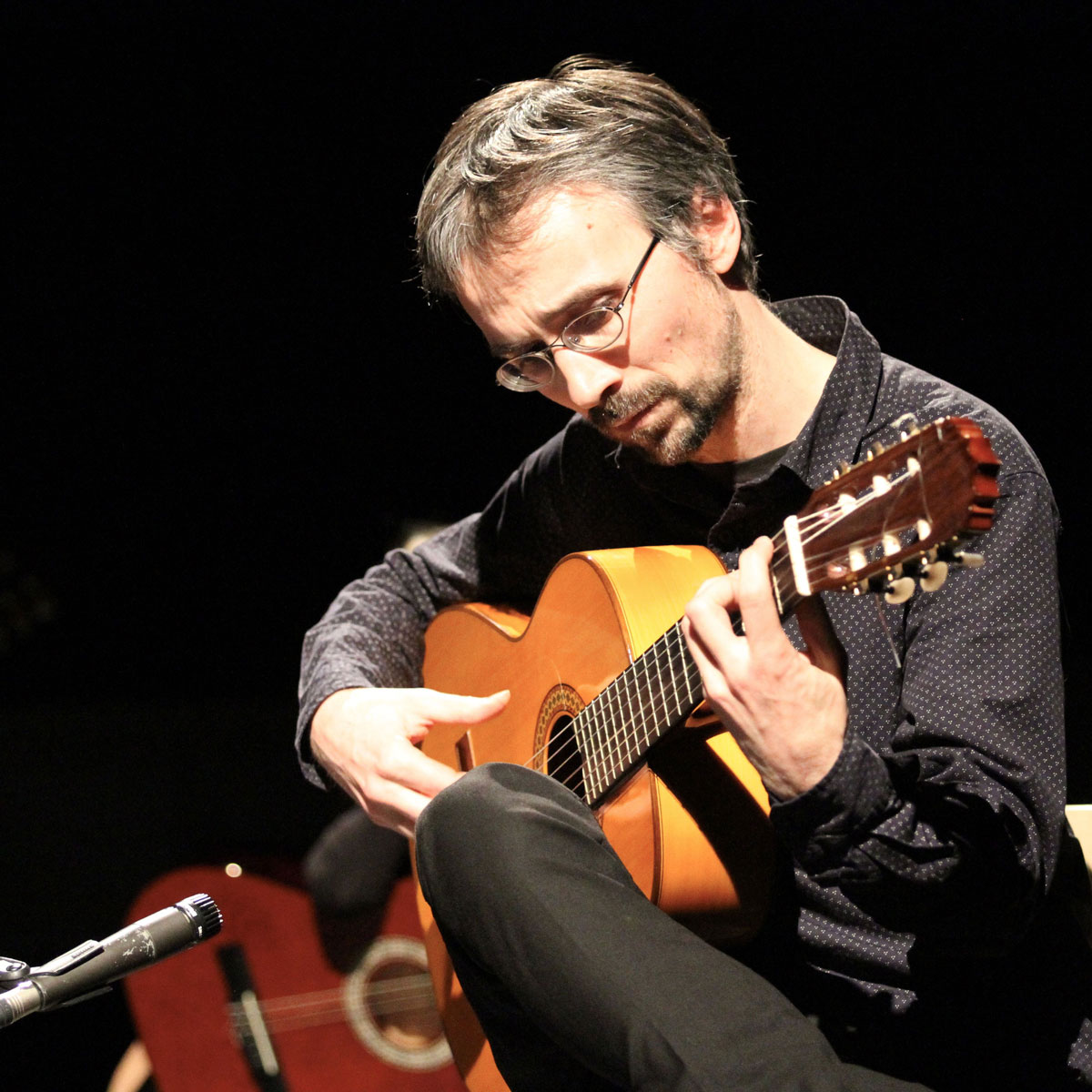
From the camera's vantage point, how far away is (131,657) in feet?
9.70

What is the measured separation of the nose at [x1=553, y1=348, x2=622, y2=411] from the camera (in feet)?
5.17

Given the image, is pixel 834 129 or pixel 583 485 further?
pixel 834 129

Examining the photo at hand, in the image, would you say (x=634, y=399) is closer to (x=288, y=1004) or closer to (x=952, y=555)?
(x=952, y=555)

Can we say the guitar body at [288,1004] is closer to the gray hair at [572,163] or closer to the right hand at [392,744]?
the right hand at [392,744]

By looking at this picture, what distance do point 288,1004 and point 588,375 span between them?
6.16 feet

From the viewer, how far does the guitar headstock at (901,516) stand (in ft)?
3.19

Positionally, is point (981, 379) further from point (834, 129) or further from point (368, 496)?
point (368, 496)

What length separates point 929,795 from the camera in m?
1.25

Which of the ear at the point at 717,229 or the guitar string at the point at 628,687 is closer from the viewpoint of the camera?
the guitar string at the point at 628,687

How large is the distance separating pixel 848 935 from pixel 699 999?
0.50m

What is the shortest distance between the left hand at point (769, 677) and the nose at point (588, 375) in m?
0.45

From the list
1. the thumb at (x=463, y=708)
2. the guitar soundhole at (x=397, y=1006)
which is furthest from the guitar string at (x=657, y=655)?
the guitar soundhole at (x=397, y=1006)

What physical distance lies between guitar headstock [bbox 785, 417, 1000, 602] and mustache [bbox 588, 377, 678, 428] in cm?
44

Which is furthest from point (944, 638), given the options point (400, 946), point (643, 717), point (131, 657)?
point (131, 657)
